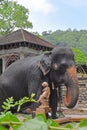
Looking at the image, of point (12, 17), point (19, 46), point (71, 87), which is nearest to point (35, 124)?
point (71, 87)

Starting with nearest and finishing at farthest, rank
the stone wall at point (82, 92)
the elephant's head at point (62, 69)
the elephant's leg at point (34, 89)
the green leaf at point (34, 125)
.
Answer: the green leaf at point (34, 125) < the elephant's leg at point (34, 89) < the elephant's head at point (62, 69) < the stone wall at point (82, 92)

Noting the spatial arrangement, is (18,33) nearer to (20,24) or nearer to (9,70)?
(20,24)

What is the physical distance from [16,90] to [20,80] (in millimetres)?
179

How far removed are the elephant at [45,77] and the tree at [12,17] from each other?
21885 mm

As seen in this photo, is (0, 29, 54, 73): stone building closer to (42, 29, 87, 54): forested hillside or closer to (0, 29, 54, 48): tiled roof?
(0, 29, 54, 48): tiled roof

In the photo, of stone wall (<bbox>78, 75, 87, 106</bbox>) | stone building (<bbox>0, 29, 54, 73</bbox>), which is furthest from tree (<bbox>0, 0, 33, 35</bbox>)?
stone wall (<bbox>78, 75, 87, 106</bbox>)

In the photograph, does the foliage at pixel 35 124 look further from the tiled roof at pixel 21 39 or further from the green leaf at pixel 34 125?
the tiled roof at pixel 21 39

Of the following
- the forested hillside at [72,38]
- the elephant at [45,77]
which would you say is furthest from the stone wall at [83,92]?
the forested hillside at [72,38]

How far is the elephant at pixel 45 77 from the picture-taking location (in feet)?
18.5

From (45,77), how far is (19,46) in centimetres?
1209

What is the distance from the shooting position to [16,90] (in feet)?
19.7

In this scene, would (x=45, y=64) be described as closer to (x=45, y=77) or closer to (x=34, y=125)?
(x=45, y=77)

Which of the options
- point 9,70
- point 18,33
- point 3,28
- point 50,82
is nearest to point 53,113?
point 50,82

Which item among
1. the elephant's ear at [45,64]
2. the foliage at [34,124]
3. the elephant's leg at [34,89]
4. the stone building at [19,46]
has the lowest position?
the elephant's leg at [34,89]
